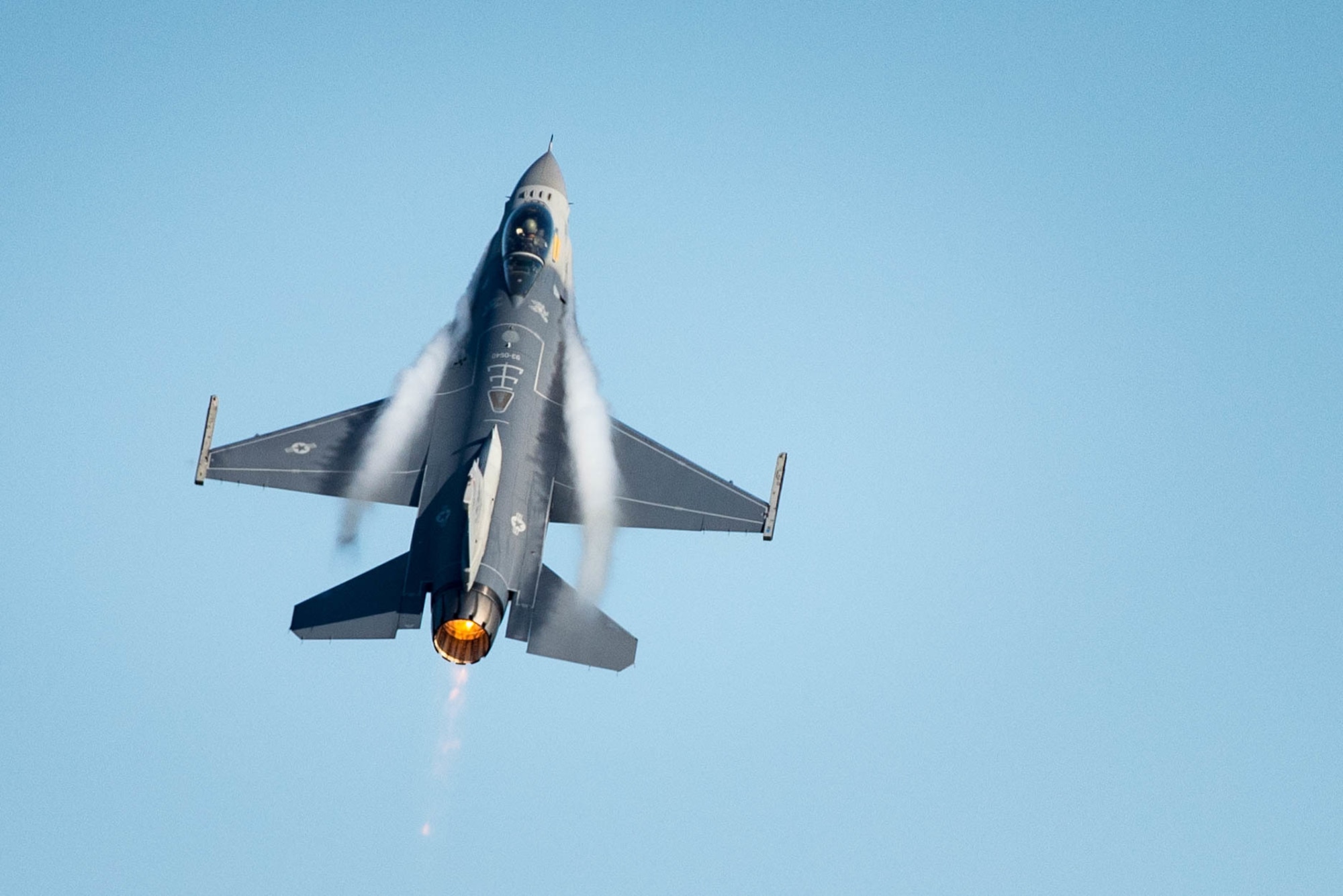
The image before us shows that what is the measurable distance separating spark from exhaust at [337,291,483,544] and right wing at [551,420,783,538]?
4.80 meters

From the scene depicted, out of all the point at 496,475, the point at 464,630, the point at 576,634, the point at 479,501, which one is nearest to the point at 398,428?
the point at 496,475

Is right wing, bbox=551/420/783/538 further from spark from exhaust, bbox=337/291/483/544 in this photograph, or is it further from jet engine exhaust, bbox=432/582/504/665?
jet engine exhaust, bbox=432/582/504/665

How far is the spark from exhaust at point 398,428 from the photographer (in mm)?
63219

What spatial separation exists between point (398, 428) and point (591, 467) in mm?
5966

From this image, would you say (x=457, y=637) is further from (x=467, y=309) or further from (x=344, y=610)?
(x=467, y=309)

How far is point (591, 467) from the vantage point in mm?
63656

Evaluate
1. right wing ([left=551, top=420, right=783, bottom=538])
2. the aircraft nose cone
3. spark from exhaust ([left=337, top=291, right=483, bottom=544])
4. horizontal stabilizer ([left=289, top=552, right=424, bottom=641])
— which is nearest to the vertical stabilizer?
horizontal stabilizer ([left=289, top=552, right=424, bottom=641])

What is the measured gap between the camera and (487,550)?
192 ft

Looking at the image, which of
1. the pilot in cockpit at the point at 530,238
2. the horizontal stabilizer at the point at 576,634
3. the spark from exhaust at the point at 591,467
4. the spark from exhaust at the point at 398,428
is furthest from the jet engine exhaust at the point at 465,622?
the pilot in cockpit at the point at 530,238

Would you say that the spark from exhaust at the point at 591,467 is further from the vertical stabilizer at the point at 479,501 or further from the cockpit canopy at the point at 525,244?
the vertical stabilizer at the point at 479,501

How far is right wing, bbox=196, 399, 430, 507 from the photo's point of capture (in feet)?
207

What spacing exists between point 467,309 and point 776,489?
12313mm

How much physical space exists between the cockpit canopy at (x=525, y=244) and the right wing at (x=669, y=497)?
227 inches

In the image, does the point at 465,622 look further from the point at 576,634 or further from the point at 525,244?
the point at 525,244
